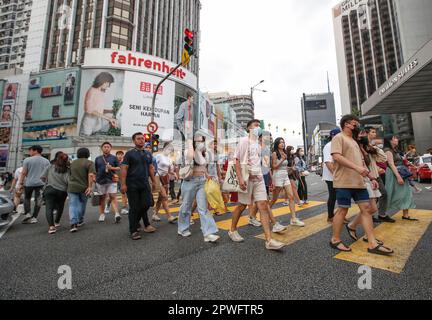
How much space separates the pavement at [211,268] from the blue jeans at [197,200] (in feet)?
0.91

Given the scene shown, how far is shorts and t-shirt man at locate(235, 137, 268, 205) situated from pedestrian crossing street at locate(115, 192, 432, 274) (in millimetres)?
788

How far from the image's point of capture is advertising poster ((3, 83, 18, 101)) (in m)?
33.8

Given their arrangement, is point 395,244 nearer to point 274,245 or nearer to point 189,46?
point 274,245

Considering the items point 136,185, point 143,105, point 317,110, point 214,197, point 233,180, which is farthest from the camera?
point 317,110

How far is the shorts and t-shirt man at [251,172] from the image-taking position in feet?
11.1

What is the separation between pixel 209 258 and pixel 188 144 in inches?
75.7

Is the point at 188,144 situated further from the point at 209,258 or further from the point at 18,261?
the point at 18,261

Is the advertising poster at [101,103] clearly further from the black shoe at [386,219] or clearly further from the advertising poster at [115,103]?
the black shoe at [386,219]

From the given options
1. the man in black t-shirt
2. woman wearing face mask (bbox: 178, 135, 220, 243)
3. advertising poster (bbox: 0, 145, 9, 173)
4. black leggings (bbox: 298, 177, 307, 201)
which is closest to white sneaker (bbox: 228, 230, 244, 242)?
woman wearing face mask (bbox: 178, 135, 220, 243)

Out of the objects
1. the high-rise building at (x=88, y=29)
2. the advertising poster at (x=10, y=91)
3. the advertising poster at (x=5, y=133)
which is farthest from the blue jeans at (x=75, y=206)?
the high-rise building at (x=88, y=29)

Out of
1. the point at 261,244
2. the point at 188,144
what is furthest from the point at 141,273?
the point at 188,144

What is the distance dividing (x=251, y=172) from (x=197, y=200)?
1093mm

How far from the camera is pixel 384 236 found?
11.8ft

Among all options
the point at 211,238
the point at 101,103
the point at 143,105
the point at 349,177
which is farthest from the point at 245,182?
the point at 101,103
